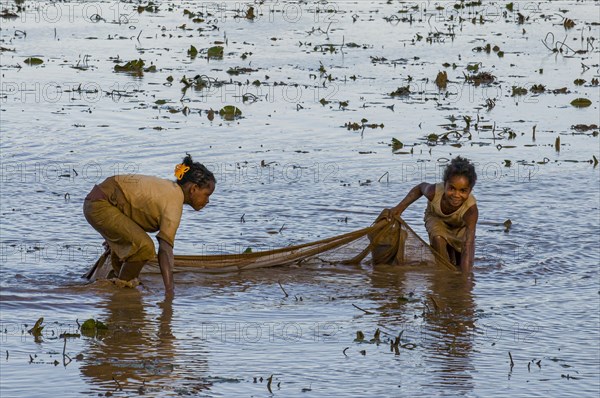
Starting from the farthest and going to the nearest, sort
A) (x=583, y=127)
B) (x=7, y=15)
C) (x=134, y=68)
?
(x=7, y=15), (x=134, y=68), (x=583, y=127)

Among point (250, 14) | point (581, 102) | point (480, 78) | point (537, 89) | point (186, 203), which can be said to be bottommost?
point (186, 203)

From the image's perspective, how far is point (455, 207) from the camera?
27.6 ft

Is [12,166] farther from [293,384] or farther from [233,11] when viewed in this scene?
[233,11]

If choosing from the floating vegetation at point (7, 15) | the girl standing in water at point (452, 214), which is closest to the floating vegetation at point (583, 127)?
the girl standing in water at point (452, 214)

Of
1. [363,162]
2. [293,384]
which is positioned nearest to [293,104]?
[363,162]

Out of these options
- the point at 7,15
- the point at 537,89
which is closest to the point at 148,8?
the point at 7,15

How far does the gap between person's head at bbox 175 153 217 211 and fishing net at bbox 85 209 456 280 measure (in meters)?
1.29

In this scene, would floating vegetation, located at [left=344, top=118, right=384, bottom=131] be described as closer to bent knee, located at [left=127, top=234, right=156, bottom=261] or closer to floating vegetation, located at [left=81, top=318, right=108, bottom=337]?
bent knee, located at [left=127, top=234, right=156, bottom=261]

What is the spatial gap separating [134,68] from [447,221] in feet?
28.5

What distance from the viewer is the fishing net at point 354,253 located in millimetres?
8320

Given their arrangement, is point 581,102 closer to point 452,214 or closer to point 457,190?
point 452,214

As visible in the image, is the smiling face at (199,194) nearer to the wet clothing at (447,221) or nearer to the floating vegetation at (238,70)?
the wet clothing at (447,221)

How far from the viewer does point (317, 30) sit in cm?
2088

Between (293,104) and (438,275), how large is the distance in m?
6.45
